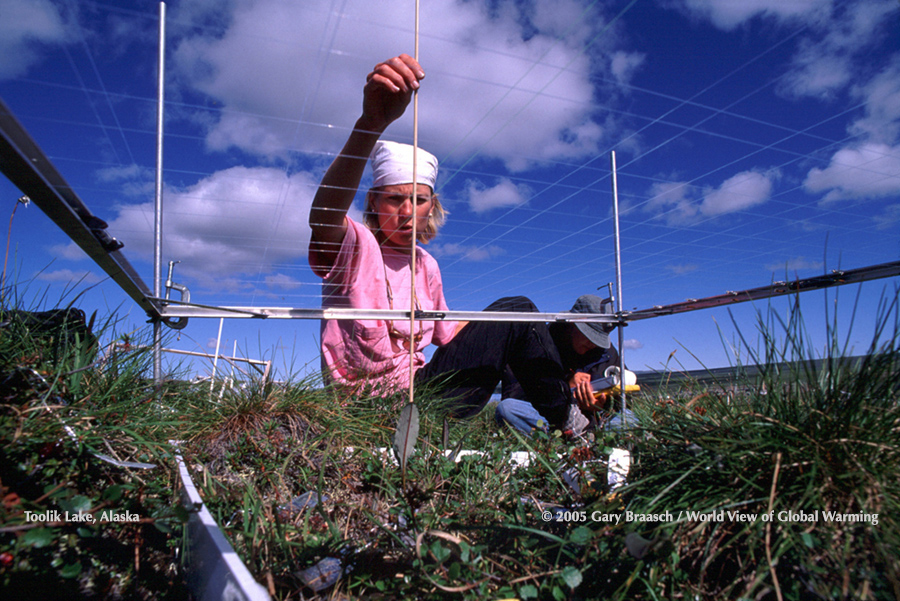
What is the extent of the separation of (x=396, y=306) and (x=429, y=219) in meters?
0.85

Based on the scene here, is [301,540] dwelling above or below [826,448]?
below

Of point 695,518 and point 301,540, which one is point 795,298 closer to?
point 695,518

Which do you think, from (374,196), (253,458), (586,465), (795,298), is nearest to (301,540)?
(253,458)

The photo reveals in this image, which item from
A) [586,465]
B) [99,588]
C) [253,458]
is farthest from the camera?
[253,458]

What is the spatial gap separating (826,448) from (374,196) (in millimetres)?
2686

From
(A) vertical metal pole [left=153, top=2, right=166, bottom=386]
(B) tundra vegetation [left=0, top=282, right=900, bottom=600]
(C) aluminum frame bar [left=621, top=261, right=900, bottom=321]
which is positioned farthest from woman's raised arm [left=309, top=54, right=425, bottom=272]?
(C) aluminum frame bar [left=621, top=261, right=900, bottom=321]

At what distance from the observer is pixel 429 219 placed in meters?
3.46

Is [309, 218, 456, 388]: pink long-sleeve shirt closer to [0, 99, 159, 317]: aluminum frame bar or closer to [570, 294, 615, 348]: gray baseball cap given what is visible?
[0, 99, 159, 317]: aluminum frame bar

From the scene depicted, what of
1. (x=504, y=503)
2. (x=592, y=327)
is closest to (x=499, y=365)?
(x=592, y=327)

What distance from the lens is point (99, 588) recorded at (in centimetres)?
105

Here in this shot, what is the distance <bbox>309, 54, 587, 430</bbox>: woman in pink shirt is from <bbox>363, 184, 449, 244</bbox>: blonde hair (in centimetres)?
2

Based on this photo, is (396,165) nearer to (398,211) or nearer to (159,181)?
(398,211)

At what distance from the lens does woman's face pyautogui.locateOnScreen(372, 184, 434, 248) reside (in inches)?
111

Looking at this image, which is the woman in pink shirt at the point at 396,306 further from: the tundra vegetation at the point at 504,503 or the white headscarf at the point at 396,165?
the tundra vegetation at the point at 504,503
